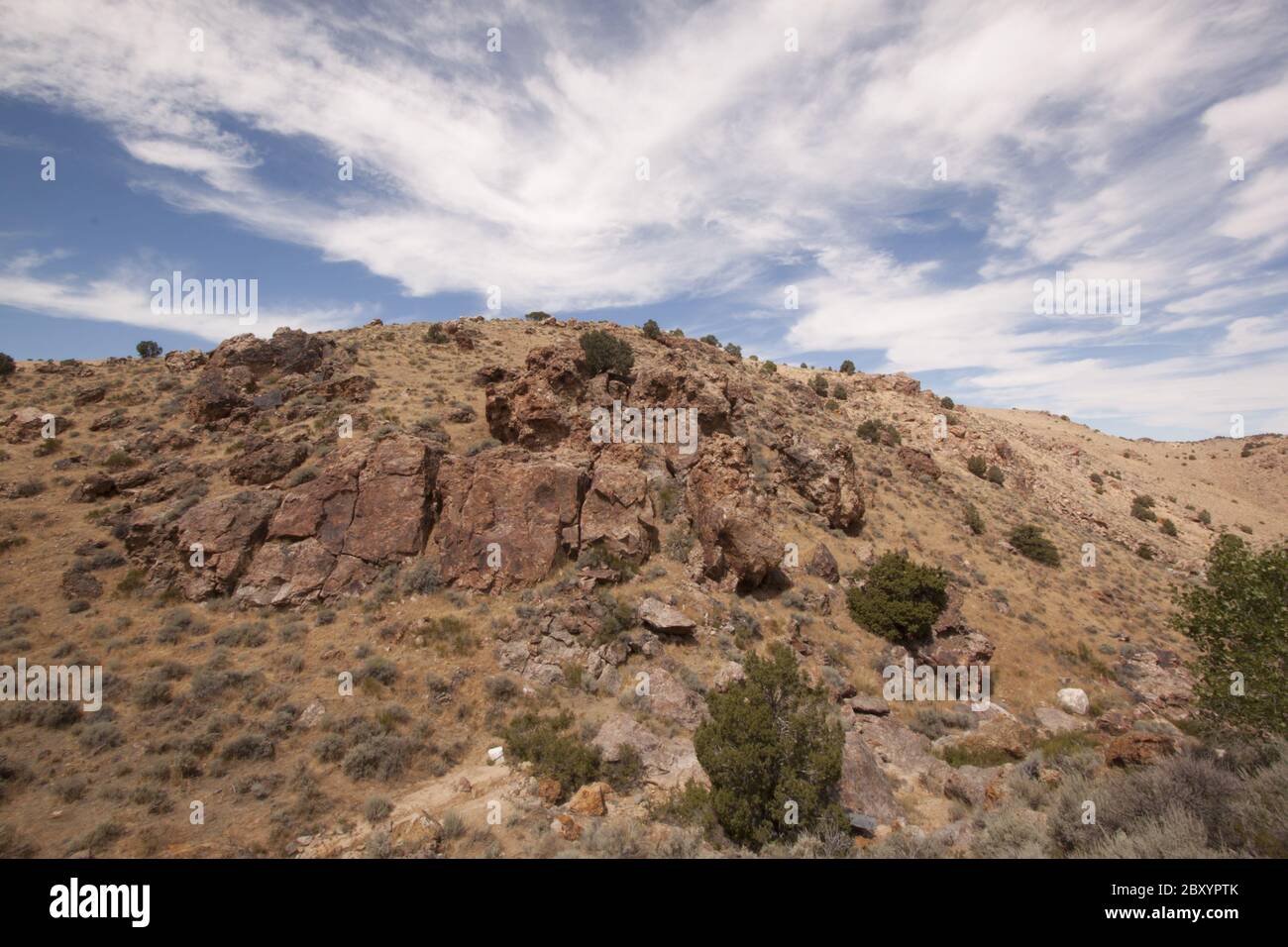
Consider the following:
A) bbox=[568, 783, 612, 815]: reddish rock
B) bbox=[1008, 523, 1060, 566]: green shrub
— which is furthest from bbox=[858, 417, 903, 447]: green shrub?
bbox=[568, 783, 612, 815]: reddish rock

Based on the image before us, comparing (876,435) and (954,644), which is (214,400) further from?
(876,435)

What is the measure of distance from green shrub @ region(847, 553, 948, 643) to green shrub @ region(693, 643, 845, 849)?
9612mm

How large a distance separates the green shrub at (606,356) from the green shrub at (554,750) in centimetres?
1790

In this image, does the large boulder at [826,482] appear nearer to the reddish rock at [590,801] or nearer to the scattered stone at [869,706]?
the scattered stone at [869,706]

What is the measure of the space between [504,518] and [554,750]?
7.89 m

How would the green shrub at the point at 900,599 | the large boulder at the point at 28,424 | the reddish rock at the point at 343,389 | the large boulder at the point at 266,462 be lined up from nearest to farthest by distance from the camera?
1. the green shrub at the point at 900,599
2. the large boulder at the point at 266,462
3. the large boulder at the point at 28,424
4. the reddish rock at the point at 343,389

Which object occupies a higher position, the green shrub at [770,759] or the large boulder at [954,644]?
the green shrub at [770,759]

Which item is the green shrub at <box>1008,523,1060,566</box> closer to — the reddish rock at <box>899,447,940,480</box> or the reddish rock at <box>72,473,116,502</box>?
the reddish rock at <box>899,447,940,480</box>

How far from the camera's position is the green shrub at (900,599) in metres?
18.5

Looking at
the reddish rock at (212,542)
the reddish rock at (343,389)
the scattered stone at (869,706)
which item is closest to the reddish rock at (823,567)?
the scattered stone at (869,706)

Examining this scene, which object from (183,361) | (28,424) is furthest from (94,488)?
(183,361)

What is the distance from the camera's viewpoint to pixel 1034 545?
88.8ft
